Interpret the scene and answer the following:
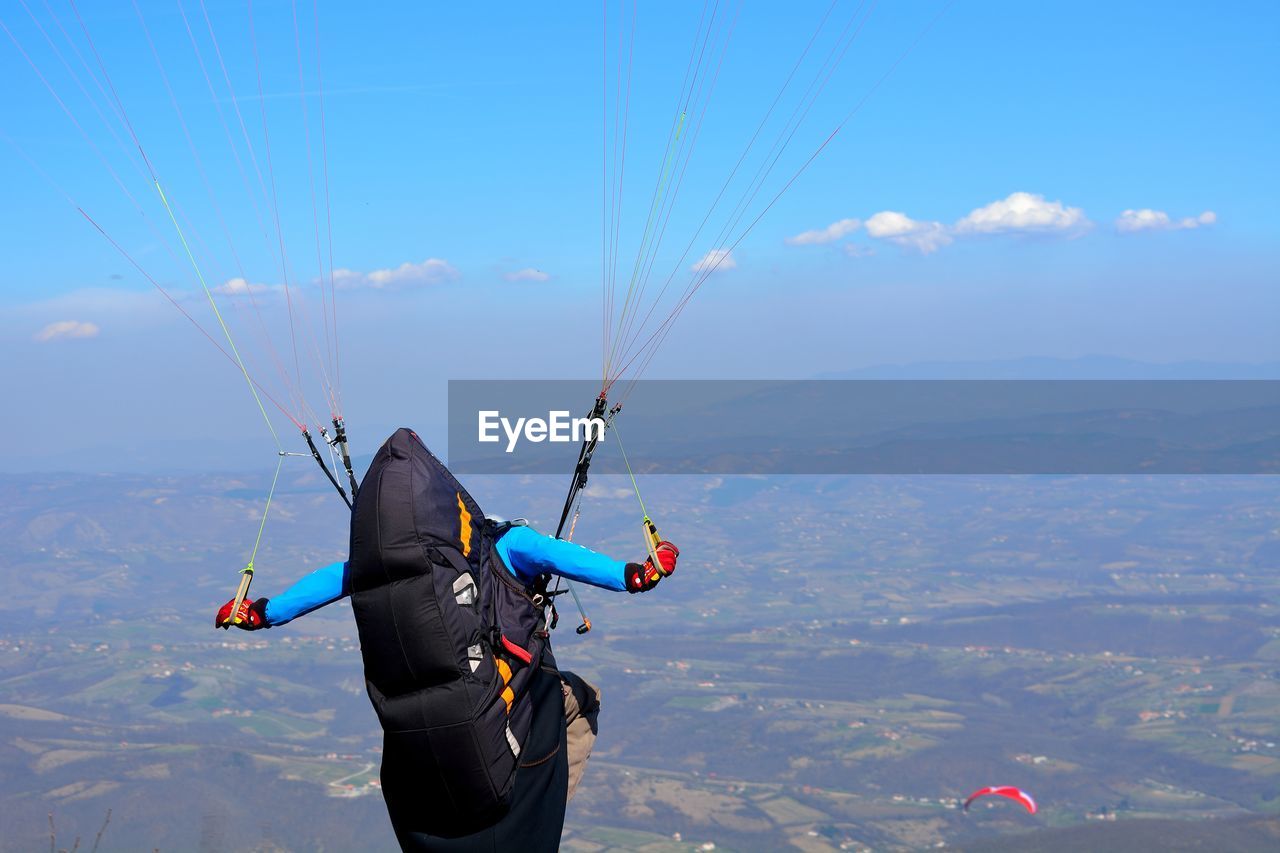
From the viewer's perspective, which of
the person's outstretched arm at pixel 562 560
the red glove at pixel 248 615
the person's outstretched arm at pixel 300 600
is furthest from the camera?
the person's outstretched arm at pixel 300 600

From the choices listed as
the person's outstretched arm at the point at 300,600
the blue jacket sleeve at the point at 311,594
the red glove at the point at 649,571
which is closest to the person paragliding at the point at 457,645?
the red glove at the point at 649,571

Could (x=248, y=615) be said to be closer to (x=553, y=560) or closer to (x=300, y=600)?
(x=300, y=600)

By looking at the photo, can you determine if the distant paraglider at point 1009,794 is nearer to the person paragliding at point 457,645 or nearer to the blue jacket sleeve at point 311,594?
the person paragliding at point 457,645

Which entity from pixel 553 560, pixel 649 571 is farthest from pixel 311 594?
pixel 649 571

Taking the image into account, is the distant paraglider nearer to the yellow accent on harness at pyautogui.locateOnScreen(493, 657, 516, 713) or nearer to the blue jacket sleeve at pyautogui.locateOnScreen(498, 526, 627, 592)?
the blue jacket sleeve at pyautogui.locateOnScreen(498, 526, 627, 592)

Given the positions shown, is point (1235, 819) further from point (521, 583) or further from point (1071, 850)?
point (521, 583)
